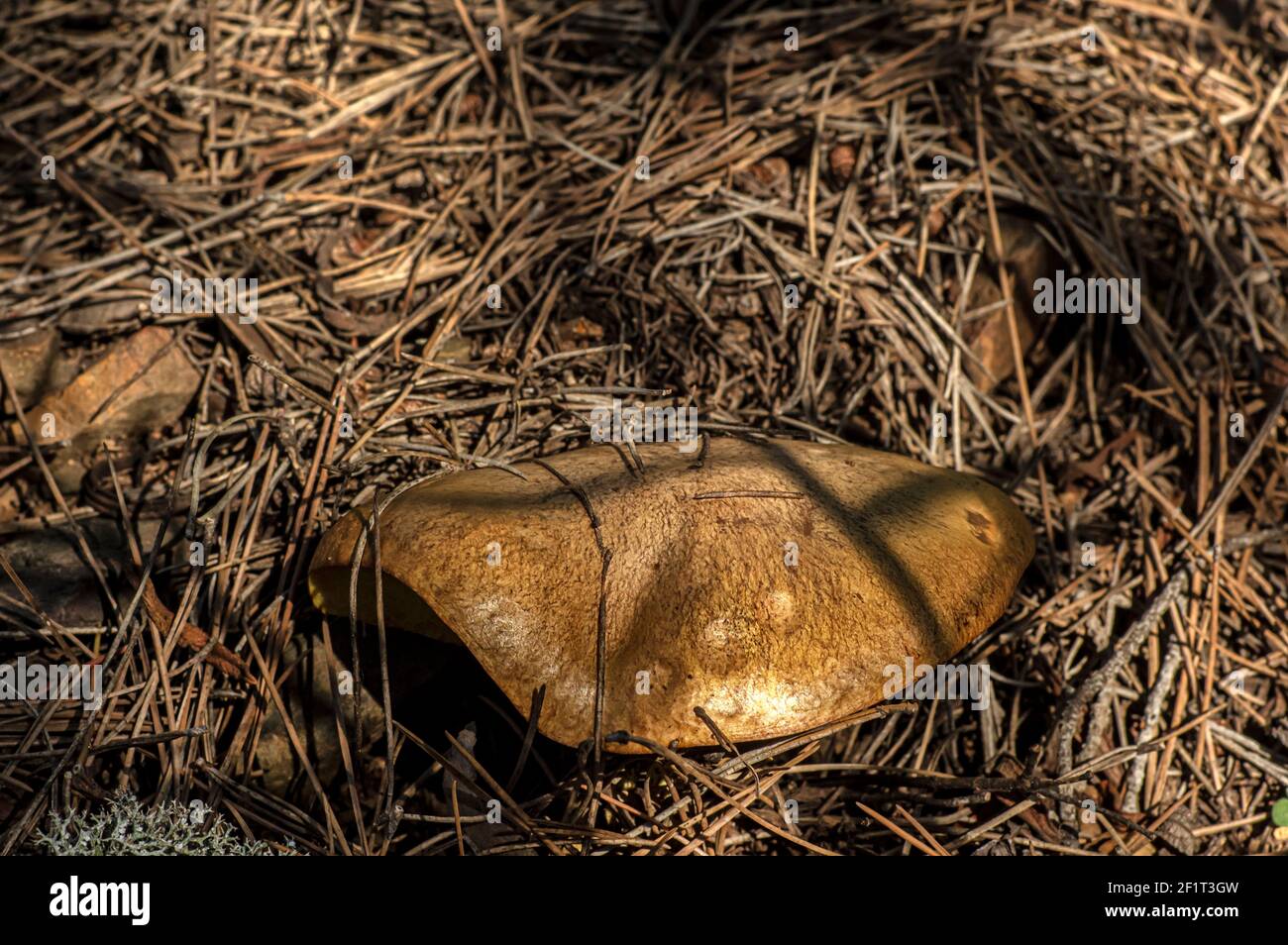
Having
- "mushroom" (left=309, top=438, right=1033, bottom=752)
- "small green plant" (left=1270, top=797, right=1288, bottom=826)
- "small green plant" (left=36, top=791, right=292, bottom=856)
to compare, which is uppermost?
"mushroom" (left=309, top=438, right=1033, bottom=752)

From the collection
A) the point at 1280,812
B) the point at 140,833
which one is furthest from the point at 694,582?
the point at 1280,812

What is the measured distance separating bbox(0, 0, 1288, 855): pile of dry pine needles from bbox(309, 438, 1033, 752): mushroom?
0.85 feet

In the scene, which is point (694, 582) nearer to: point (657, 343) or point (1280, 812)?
point (657, 343)

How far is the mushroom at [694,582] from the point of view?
1.77m

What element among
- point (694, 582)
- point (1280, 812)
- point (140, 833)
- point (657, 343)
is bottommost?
point (1280, 812)

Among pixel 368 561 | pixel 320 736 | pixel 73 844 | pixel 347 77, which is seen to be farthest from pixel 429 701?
pixel 347 77

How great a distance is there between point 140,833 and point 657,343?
1.74m

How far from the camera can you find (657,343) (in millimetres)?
2721

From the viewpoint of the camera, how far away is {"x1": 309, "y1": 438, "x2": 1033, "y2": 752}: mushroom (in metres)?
1.77

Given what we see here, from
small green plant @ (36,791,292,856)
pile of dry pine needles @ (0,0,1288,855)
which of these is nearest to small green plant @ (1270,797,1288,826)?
pile of dry pine needles @ (0,0,1288,855)

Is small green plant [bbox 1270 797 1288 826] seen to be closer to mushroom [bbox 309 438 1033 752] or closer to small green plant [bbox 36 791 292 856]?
mushroom [bbox 309 438 1033 752]

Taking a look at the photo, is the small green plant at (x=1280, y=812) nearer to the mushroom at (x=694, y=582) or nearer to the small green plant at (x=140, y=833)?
the mushroom at (x=694, y=582)
